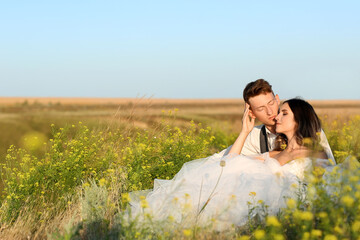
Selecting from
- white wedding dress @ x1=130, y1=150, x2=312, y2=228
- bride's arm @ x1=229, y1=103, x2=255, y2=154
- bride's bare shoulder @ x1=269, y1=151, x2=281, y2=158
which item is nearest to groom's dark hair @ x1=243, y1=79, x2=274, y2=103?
bride's arm @ x1=229, y1=103, x2=255, y2=154

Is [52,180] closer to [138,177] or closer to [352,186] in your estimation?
[138,177]

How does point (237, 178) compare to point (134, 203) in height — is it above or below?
above

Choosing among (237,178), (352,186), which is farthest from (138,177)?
(352,186)

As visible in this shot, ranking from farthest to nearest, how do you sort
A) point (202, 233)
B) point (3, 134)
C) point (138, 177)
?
1. point (3, 134)
2. point (138, 177)
3. point (202, 233)

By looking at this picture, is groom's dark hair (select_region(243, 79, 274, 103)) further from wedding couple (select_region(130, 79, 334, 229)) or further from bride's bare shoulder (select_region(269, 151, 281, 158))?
bride's bare shoulder (select_region(269, 151, 281, 158))

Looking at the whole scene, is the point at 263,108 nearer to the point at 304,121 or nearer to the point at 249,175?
the point at 304,121

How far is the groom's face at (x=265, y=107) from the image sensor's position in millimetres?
5594

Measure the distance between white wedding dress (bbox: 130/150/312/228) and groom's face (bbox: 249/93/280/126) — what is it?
1.91 ft

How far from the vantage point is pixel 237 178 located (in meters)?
4.77

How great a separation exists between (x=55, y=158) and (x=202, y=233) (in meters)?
3.10

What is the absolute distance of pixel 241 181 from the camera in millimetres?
4703

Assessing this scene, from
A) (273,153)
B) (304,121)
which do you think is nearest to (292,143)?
(304,121)

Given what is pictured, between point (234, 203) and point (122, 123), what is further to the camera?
Answer: point (122, 123)

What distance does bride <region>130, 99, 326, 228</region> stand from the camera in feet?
14.3
